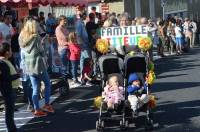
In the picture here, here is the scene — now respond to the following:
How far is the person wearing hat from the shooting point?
9206 mm

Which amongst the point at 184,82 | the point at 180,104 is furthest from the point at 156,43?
the point at 180,104

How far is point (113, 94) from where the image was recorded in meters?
9.34

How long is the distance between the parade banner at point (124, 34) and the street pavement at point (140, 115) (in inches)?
58.6

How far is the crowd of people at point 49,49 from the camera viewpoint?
9180mm

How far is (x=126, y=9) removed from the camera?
131 feet

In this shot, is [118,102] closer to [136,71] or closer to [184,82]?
[136,71]

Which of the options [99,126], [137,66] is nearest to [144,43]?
[137,66]

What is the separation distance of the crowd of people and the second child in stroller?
7cm

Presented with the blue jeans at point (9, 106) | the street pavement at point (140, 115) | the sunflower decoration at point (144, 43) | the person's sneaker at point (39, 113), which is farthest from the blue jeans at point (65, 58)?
the blue jeans at point (9, 106)

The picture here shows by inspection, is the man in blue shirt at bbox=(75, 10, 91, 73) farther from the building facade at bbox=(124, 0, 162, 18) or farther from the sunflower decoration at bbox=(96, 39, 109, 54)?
the building facade at bbox=(124, 0, 162, 18)

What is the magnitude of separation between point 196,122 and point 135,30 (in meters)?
2.55

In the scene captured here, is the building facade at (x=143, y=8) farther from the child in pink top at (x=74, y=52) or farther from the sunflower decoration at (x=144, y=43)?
the sunflower decoration at (x=144, y=43)

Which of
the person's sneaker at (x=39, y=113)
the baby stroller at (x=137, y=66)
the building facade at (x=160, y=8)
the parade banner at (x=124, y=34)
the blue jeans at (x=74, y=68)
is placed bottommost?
the person's sneaker at (x=39, y=113)

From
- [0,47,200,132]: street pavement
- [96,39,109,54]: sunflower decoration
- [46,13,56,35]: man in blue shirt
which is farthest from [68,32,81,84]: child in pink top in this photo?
[96,39,109,54]: sunflower decoration
